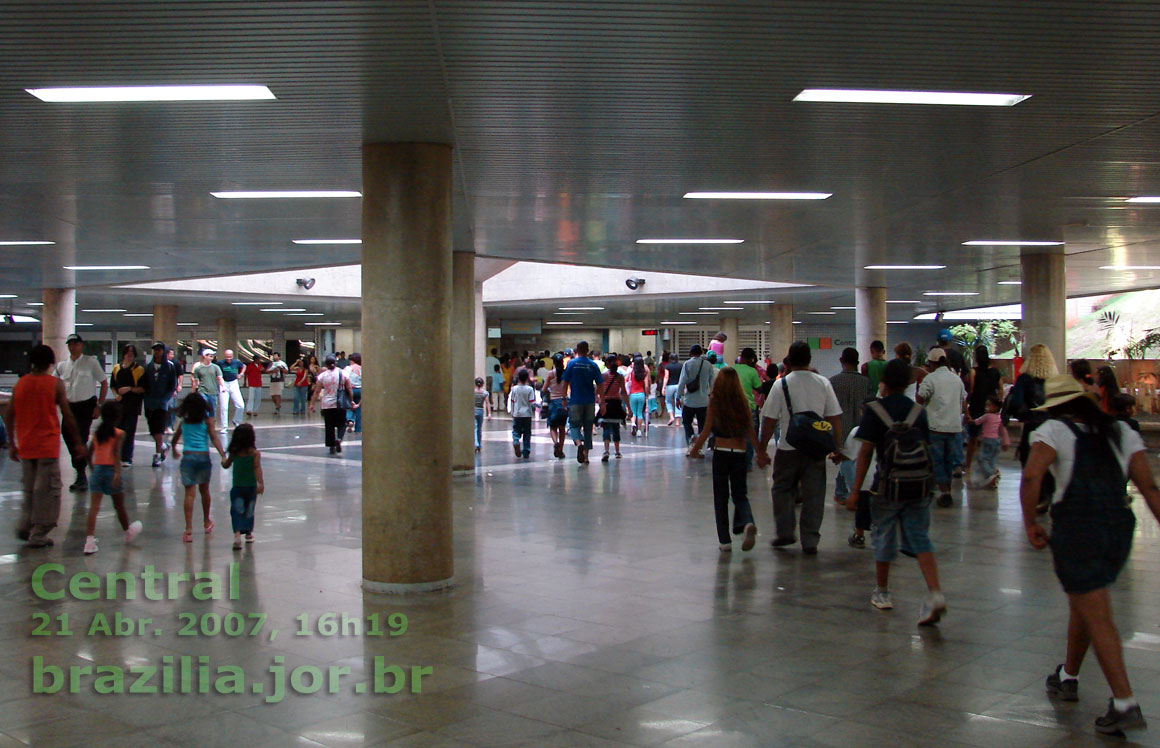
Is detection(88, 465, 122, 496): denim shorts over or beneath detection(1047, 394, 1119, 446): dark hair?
beneath

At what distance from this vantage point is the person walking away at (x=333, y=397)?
60.6 feet

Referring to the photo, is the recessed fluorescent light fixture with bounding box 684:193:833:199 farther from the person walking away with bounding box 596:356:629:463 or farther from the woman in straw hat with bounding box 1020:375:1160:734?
the woman in straw hat with bounding box 1020:375:1160:734

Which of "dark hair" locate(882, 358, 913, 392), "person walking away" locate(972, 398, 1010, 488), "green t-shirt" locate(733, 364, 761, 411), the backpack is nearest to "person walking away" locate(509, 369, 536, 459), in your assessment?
"green t-shirt" locate(733, 364, 761, 411)

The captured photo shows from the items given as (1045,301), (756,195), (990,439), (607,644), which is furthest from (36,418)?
(1045,301)

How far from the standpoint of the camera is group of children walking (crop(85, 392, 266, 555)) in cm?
908

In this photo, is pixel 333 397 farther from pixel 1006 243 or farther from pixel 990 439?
pixel 1006 243

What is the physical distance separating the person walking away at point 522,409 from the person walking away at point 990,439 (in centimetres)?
766

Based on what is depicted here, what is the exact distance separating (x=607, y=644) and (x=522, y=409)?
39.8 feet

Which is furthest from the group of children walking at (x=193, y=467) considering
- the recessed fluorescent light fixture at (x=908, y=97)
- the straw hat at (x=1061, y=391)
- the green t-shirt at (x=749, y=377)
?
the green t-shirt at (x=749, y=377)

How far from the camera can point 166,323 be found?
111ft

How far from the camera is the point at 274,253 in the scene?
16.4 metres

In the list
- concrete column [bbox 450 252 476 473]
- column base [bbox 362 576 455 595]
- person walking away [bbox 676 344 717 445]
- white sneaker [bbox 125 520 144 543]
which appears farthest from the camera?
person walking away [bbox 676 344 717 445]

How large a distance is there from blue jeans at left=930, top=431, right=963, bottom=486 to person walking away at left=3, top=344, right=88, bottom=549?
30.0 feet

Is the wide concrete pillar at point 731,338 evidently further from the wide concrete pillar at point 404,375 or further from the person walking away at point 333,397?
the wide concrete pillar at point 404,375
